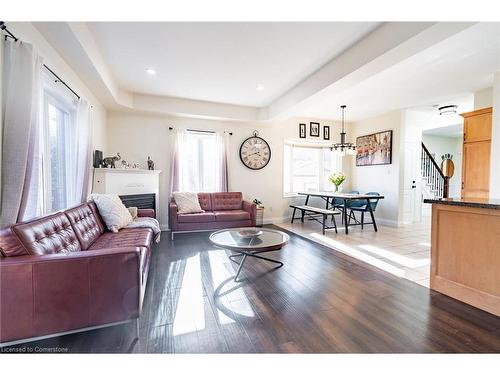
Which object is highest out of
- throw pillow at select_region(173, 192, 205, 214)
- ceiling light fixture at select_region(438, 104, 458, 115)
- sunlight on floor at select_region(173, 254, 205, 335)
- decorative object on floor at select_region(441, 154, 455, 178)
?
ceiling light fixture at select_region(438, 104, 458, 115)

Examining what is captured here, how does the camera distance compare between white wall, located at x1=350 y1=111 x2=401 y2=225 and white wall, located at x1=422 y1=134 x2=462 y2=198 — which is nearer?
white wall, located at x1=350 y1=111 x2=401 y2=225

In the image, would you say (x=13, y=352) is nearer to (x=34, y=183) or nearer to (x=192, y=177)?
(x=34, y=183)

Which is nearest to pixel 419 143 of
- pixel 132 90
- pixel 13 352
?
pixel 132 90

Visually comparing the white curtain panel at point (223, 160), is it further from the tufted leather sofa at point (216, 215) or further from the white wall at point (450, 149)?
the white wall at point (450, 149)

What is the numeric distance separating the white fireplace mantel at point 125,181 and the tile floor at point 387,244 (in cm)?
294

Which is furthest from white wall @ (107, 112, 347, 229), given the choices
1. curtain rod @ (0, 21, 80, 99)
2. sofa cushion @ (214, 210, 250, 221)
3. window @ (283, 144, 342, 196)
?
curtain rod @ (0, 21, 80, 99)

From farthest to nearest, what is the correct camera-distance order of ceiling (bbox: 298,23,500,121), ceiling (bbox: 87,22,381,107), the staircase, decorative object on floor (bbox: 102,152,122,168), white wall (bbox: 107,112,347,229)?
the staircase
white wall (bbox: 107,112,347,229)
decorative object on floor (bbox: 102,152,122,168)
ceiling (bbox: 87,22,381,107)
ceiling (bbox: 298,23,500,121)

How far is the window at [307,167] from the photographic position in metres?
6.36

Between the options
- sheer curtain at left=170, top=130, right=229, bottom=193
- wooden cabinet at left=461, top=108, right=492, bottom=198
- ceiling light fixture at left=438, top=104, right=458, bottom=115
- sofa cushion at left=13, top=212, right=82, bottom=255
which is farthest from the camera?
sheer curtain at left=170, top=130, right=229, bottom=193

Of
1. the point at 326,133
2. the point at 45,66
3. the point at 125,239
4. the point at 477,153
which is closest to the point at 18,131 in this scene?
the point at 45,66

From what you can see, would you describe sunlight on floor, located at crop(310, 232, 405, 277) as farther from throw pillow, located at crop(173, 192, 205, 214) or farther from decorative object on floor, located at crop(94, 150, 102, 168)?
decorative object on floor, located at crop(94, 150, 102, 168)

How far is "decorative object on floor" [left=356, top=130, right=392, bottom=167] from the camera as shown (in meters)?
5.63

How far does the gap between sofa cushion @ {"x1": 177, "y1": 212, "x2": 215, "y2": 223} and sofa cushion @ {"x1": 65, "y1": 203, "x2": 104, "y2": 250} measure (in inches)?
62.4

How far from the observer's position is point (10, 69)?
1713 millimetres
